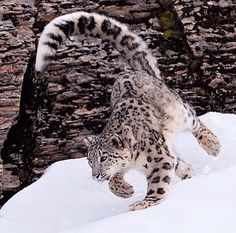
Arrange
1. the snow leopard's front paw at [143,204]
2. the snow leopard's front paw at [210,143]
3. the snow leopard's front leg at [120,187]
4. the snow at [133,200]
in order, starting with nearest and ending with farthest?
the snow at [133,200] < the snow leopard's front paw at [143,204] < the snow leopard's front leg at [120,187] < the snow leopard's front paw at [210,143]

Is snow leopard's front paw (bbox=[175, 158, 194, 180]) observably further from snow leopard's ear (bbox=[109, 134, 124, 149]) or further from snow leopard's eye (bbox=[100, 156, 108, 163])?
snow leopard's eye (bbox=[100, 156, 108, 163])

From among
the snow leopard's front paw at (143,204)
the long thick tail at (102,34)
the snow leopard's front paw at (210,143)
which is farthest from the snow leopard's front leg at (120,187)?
the long thick tail at (102,34)

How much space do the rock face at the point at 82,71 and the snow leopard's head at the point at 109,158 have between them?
1.86 m

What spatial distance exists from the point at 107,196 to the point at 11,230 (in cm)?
108

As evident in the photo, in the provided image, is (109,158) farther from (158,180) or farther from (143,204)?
(143,204)

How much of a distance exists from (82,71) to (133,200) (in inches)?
103

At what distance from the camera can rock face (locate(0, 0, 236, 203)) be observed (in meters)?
8.99

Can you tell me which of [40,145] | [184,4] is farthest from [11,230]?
[184,4]

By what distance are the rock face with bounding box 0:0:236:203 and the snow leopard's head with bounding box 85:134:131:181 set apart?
6.10 ft

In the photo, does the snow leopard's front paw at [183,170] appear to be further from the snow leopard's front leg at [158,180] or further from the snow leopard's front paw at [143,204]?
the snow leopard's front paw at [143,204]

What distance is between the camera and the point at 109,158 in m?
7.17

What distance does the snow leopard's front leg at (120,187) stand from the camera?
24.3 ft

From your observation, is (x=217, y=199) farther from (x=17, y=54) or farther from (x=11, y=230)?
(x=17, y=54)

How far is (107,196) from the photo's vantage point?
25.1ft
